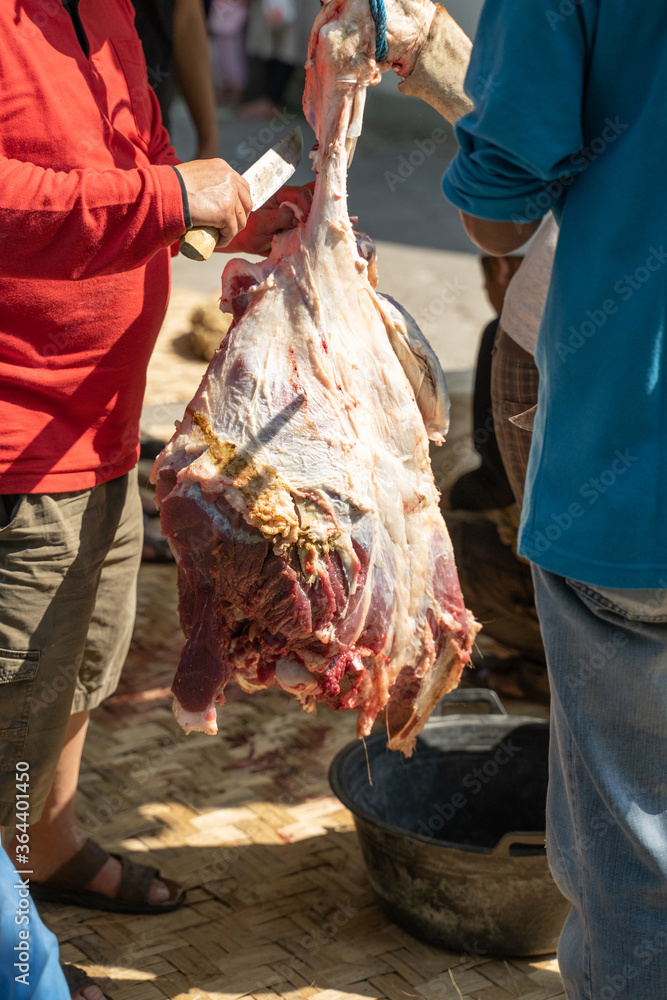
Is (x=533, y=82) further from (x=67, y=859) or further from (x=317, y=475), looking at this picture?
(x=67, y=859)

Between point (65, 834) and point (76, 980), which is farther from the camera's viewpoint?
point (65, 834)

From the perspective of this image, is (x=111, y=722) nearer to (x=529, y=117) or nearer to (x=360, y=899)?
(x=360, y=899)

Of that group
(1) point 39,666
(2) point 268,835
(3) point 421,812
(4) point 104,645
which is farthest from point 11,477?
(3) point 421,812

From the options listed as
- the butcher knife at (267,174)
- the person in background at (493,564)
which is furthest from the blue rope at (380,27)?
the person in background at (493,564)

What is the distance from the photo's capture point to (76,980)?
89.2 inches

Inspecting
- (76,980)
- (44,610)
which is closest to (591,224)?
(44,610)

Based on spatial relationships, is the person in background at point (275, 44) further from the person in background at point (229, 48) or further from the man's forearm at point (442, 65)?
the man's forearm at point (442, 65)

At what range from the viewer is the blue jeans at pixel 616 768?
1595 mm

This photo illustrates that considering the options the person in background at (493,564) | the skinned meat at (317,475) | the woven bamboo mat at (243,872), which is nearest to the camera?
the skinned meat at (317,475)

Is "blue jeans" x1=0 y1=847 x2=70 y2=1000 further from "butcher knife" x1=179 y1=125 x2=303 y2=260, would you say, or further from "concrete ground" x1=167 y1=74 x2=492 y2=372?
"concrete ground" x1=167 y1=74 x2=492 y2=372

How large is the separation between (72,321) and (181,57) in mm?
2262

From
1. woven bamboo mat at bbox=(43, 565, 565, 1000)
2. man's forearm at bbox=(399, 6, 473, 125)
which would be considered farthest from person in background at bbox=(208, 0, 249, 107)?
man's forearm at bbox=(399, 6, 473, 125)

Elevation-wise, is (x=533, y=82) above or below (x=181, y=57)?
above

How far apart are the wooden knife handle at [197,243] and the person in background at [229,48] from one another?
13.8 metres
